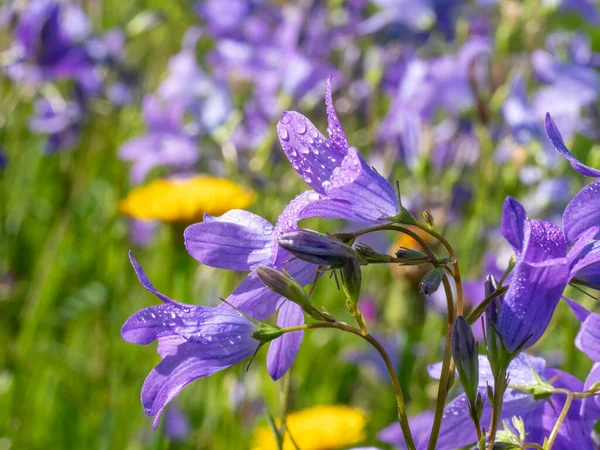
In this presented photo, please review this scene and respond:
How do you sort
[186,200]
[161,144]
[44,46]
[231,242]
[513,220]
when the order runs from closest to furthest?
[513,220], [231,242], [186,200], [44,46], [161,144]

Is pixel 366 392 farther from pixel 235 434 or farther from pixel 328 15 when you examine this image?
pixel 328 15

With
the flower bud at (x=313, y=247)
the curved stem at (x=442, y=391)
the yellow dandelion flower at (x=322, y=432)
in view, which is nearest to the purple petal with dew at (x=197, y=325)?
the flower bud at (x=313, y=247)

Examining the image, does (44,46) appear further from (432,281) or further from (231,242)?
(432,281)

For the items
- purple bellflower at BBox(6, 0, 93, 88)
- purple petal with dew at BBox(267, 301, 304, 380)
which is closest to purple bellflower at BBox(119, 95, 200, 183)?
purple bellflower at BBox(6, 0, 93, 88)

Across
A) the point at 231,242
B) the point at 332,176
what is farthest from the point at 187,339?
the point at 332,176

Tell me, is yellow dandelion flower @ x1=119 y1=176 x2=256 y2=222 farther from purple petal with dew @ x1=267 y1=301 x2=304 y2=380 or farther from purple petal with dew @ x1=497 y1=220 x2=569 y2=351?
purple petal with dew @ x1=497 y1=220 x2=569 y2=351
